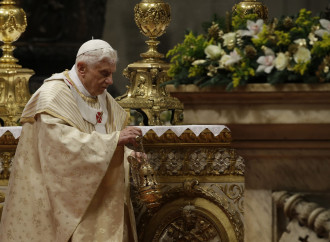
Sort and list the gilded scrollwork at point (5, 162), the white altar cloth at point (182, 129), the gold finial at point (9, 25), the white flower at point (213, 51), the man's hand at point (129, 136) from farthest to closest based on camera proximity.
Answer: the gold finial at point (9, 25)
the gilded scrollwork at point (5, 162)
the white altar cloth at point (182, 129)
the man's hand at point (129, 136)
the white flower at point (213, 51)

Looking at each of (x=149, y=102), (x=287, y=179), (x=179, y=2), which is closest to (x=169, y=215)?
(x=149, y=102)

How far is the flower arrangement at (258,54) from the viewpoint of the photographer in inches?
176

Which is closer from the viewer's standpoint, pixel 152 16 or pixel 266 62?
pixel 266 62

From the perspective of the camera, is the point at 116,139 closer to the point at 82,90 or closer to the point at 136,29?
the point at 82,90

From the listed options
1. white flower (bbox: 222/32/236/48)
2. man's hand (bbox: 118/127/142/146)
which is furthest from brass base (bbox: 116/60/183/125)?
white flower (bbox: 222/32/236/48)

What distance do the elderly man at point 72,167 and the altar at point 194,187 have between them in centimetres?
48

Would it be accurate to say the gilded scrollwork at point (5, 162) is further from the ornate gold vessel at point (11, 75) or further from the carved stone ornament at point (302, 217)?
the carved stone ornament at point (302, 217)

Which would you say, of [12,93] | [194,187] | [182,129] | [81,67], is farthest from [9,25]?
[194,187]

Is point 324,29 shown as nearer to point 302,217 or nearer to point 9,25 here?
point 302,217

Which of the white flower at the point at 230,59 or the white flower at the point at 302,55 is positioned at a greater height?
the white flower at the point at 302,55

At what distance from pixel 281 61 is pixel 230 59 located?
0.78ft

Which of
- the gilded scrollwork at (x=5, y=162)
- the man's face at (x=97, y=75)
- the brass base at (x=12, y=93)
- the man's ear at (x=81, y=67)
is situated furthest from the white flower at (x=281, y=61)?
the brass base at (x=12, y=93)

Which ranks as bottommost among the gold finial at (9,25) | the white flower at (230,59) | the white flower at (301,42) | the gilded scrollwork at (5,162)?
the gilded scrollwork at (5,162)

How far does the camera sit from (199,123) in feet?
14.9
